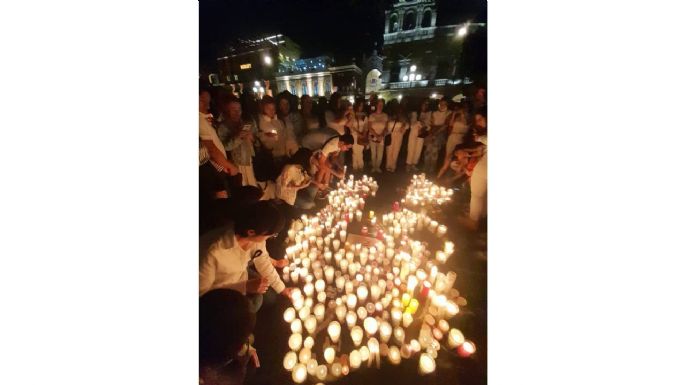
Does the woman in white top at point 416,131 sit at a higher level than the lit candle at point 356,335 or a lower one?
higher

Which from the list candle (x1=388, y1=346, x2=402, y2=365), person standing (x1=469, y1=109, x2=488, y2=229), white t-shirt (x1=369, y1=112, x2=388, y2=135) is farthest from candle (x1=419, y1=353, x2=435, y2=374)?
white t-shirt (x1=369, y1=112, x2=388, y2=135)

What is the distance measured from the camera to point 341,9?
1.42m

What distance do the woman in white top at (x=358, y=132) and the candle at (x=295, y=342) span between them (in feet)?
3.08

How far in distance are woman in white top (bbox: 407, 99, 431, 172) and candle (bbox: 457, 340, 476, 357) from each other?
2.99ft

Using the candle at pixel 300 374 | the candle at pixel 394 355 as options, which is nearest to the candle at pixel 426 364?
the candle at pixel 394 355

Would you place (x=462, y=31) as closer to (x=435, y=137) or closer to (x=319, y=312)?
(x=435, y=137)

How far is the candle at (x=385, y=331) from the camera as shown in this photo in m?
1.41

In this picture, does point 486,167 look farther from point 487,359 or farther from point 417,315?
point 487,359

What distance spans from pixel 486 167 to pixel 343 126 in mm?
752

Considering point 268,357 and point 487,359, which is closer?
point 487,359

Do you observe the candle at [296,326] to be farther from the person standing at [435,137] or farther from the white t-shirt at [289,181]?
the person standing at [435,137]

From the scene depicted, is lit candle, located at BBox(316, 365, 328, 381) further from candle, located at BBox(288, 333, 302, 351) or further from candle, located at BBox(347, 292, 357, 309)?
candle, located at BBox(347, 292, 357, 309)

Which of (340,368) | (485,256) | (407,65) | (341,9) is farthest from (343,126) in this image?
(340,368)

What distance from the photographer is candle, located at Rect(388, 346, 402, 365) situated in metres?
1.40
